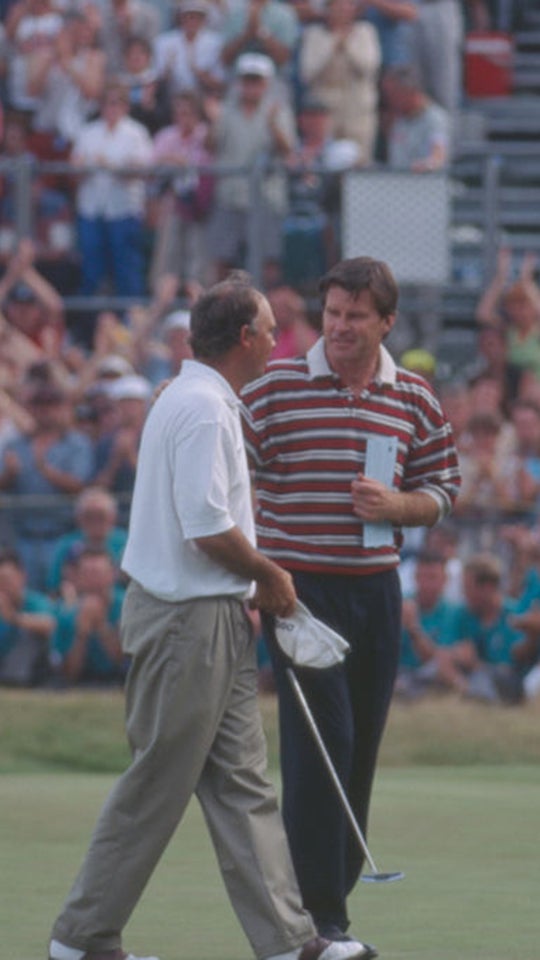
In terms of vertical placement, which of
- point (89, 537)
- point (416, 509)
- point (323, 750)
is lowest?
point (89, 537)

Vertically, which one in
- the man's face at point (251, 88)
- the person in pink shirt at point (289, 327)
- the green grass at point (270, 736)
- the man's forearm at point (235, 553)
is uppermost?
the man's face at point (251, 88)

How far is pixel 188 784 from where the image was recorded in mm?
6367

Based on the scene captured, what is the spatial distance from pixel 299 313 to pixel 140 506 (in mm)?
9916

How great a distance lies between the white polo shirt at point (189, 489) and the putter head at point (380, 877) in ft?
4.65

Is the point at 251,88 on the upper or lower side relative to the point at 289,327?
upper

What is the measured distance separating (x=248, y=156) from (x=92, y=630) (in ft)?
17.3

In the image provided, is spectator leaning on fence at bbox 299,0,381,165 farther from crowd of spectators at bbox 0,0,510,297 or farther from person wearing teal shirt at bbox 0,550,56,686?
person wearing teal shirt at bbox 0,550,56,686

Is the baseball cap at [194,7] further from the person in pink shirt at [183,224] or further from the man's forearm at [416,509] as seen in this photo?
the man's forearm at [416,509]

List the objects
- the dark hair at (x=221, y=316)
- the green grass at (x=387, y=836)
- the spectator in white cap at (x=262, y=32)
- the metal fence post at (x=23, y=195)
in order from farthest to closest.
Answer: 1. the spectator in white cap at (x=262, y=32)
2. the metal fence post at (x=23, y=195)
3. the green grass at (x=387, y=836)
4. the dark hair at (x=221, y=316)

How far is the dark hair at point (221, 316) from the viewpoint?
6.43m

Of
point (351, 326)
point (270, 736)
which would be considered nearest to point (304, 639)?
point (351, 326)

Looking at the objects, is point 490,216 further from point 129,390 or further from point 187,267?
point 129,390

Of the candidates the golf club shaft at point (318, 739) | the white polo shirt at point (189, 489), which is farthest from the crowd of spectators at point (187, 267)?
the white polo shirt at point (189, 489)

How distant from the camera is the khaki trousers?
6309 millimetres
